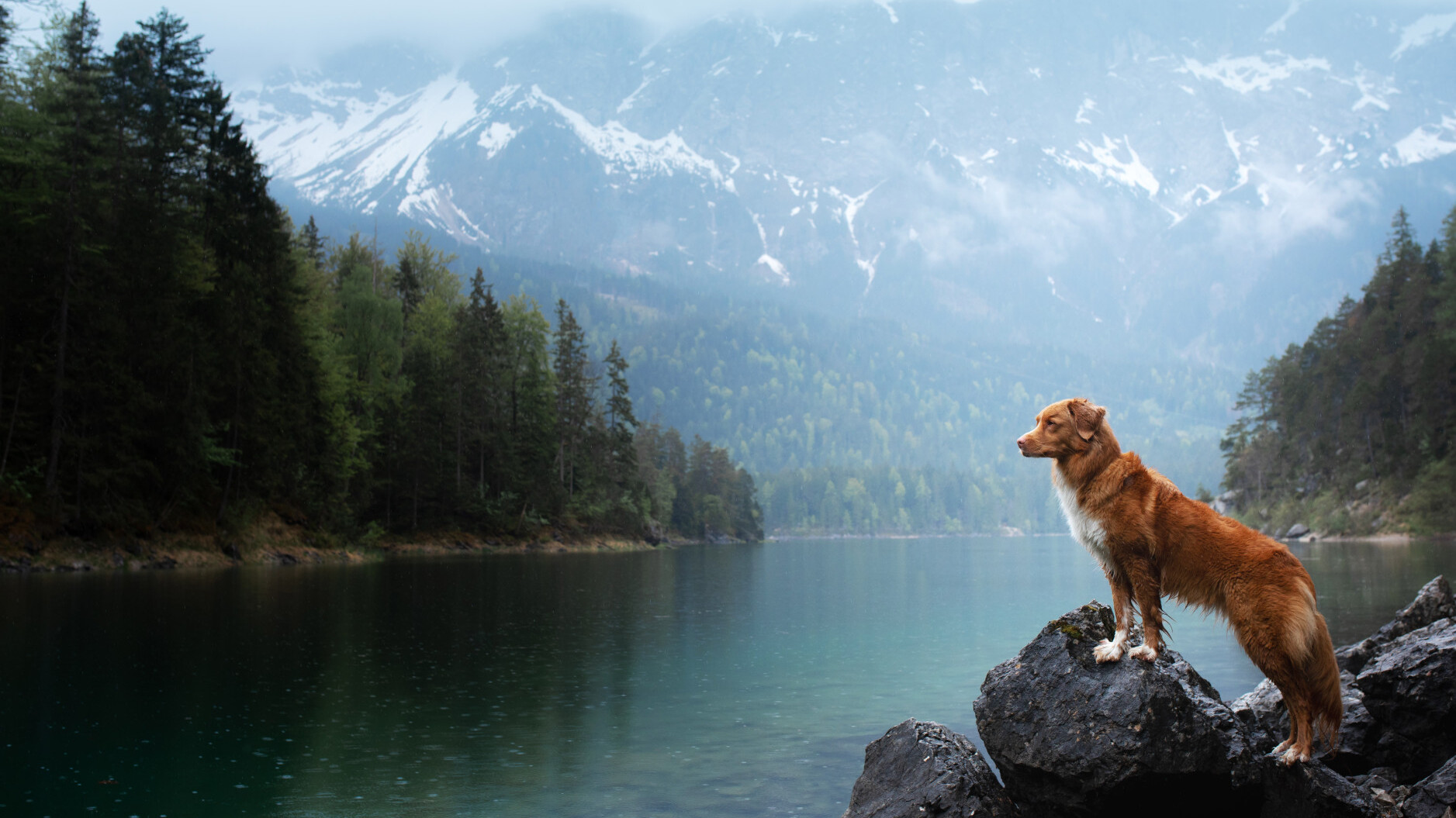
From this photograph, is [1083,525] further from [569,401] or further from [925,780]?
[569,401]

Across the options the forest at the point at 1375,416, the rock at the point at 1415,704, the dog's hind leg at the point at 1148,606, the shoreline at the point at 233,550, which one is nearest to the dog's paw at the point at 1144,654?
the dog's hind leg at the point at 1148,606

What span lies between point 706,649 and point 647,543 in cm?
7425

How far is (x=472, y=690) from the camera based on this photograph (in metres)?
17.3

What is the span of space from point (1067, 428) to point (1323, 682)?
8.41 feet

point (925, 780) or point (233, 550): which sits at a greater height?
point (925, 780)

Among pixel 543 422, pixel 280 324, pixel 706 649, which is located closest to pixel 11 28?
pixel 280 324

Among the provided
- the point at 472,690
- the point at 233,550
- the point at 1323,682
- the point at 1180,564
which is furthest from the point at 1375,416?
the point at 1180,564

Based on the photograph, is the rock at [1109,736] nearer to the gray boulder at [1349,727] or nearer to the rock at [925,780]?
the rock at [925,780]

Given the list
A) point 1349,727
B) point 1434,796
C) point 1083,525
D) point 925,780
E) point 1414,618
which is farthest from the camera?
point 1414,618

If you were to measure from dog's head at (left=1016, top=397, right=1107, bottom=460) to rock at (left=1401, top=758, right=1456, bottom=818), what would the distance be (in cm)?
471

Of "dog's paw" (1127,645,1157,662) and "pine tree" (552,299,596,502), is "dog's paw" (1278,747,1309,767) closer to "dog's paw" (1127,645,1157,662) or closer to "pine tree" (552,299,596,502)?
"dog's paw" (1127,645,1157,662)

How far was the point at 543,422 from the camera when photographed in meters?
76.9

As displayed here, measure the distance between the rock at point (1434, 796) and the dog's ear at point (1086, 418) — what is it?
4.71 metres

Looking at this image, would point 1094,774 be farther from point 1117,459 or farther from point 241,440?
point 241,440
